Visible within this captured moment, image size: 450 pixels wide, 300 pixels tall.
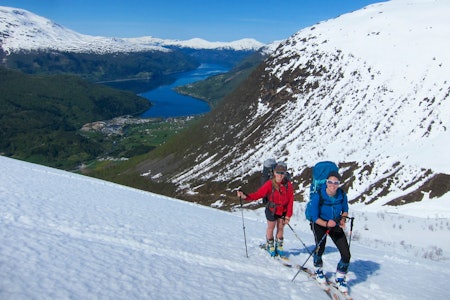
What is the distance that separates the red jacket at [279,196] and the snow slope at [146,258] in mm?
1416

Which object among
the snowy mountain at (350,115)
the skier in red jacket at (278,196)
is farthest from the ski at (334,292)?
the snowy mountain at (350,115)

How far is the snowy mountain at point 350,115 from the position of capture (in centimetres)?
3453

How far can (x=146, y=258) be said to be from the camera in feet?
27.7

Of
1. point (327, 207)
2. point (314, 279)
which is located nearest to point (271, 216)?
A: point (314, 279)

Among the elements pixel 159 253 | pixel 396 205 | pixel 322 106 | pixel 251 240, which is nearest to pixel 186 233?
pixel 251 240

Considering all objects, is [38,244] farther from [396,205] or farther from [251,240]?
[396,205]

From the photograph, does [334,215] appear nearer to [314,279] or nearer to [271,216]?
[314,279]

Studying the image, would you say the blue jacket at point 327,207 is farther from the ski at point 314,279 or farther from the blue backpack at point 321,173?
the ski at point 314,279

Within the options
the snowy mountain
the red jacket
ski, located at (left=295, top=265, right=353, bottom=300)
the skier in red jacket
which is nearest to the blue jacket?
the skier in red jacket

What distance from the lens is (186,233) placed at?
1196 centimetres

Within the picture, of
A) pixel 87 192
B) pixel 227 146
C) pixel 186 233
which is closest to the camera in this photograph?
pixel 186 233

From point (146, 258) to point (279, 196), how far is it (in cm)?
361

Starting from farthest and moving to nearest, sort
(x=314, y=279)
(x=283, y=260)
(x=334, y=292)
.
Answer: (x=283, y=260), (x=314, y=279), (x=334, y=292)

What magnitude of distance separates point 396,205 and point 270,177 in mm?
20151
